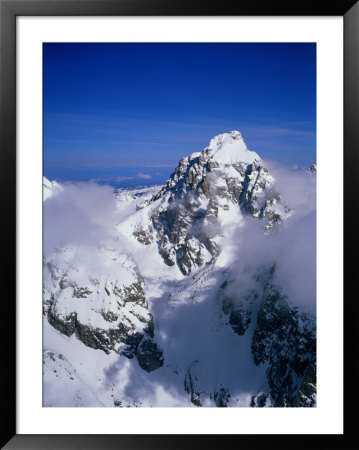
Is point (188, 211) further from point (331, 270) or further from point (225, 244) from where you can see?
point (331, 270)

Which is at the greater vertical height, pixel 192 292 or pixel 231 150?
pixel 231 150

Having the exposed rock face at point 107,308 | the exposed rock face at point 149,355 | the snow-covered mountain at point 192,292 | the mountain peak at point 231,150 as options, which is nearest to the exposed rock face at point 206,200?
the mountain peak at point 231,150

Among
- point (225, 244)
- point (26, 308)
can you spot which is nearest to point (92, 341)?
point (225, 244)

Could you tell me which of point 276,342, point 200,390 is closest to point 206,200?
point 276,342

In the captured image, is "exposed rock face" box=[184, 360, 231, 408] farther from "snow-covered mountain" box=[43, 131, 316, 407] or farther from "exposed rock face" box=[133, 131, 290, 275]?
"exposed rock face" box=[133, 131, 290, 275]

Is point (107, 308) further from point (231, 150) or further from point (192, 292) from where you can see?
point (231, 150)

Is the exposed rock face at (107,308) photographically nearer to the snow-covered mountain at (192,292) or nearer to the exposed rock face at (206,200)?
the snow-covered mountain at (192,292)

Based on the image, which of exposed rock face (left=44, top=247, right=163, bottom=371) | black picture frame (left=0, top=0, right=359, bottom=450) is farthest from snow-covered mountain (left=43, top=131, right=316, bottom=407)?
black picture frame (left=0, top=0, right=359, bottom=450)
